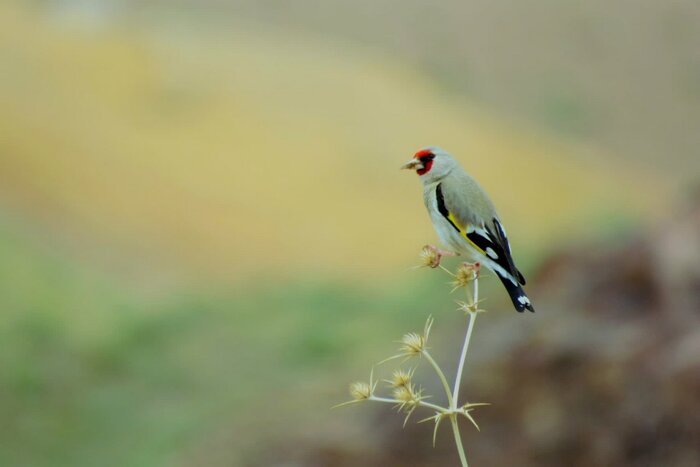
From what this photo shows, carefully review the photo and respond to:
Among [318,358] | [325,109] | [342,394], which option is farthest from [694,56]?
[342,394]

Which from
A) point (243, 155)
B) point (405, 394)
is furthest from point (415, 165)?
point (243, 155)

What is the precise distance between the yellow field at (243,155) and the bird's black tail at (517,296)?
599 inches

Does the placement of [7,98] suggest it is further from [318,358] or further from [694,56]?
[694,56]

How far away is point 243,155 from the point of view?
2069 cm

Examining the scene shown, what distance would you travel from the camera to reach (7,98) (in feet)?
66.6

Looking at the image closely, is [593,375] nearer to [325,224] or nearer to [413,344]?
[413,344]

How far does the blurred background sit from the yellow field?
0.17 ft

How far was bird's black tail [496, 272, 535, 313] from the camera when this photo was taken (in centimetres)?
236

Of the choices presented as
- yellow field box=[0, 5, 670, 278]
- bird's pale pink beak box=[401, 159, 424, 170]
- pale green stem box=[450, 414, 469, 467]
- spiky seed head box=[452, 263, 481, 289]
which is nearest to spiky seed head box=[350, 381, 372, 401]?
pale green stem box=[450, 414, 469, 467]

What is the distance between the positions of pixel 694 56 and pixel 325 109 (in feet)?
24.0

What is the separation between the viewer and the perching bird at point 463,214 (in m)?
2.55

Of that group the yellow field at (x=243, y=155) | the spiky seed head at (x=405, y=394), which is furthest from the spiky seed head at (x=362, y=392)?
the yellow field at (x=243, y=155)

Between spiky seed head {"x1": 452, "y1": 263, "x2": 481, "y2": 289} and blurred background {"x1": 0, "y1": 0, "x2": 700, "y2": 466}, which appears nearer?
spiky seed head {"x1": 452, "y1": 263, "x2": 481, "y2": 289}

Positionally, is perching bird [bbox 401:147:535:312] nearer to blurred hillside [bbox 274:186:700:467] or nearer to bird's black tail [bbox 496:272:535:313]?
bird's black tail [bbox 496:272:535:313]
